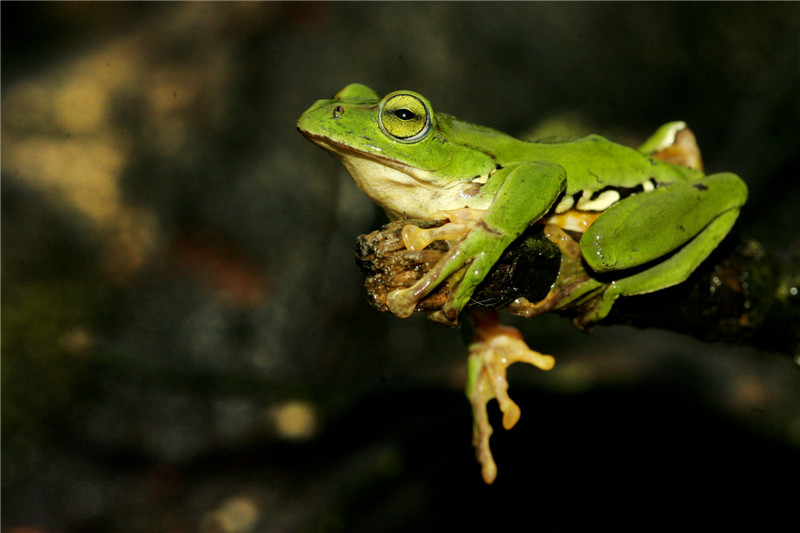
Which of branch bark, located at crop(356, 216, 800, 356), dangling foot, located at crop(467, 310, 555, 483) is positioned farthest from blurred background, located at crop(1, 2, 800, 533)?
branch bark, located at crop(356, 216, 800, 356)

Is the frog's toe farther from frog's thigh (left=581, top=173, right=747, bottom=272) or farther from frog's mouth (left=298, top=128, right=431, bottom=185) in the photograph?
frog's thigh (left=581, top=173, right=747, bottom=272)

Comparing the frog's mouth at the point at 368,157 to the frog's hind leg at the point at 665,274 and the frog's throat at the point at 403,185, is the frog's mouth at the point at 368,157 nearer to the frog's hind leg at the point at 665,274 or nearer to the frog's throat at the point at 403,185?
the frog's throat at the point at 403,185

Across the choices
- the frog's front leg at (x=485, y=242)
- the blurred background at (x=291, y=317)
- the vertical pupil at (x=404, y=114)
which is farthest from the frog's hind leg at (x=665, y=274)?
the blurred background at (x=291, y=317)

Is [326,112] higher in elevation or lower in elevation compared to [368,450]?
higher

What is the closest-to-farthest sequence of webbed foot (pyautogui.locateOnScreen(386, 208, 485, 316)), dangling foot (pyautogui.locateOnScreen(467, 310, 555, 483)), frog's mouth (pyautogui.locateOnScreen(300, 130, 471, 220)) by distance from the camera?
webbed foot (pyautogui.locateOnScreen(386, 208, 485, 316))
frog's mouth (pyautogui.locateOnScreen(300, 130, 471, 220))
dangling foot (pyautogui.locateOnScreen(467, 310, 555, 483))

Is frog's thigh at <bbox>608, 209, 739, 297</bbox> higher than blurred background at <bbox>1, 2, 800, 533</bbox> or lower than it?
higher

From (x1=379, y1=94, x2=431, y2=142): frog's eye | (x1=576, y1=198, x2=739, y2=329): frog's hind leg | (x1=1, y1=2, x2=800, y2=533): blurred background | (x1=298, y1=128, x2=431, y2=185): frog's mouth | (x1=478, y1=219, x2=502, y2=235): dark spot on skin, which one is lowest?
(x1=1, y1=2, x2=800, y2=533): blurred background

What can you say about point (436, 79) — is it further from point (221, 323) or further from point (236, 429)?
point (236, 429)

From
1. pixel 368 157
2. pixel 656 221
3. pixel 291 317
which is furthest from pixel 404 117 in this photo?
pixel 291 317

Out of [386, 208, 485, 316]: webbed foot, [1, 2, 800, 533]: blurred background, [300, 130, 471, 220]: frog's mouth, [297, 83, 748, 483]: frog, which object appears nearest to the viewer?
[386, 208, 485, 316]: webbed foot

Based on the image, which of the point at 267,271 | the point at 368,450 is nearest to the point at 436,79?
the point at 267,271
